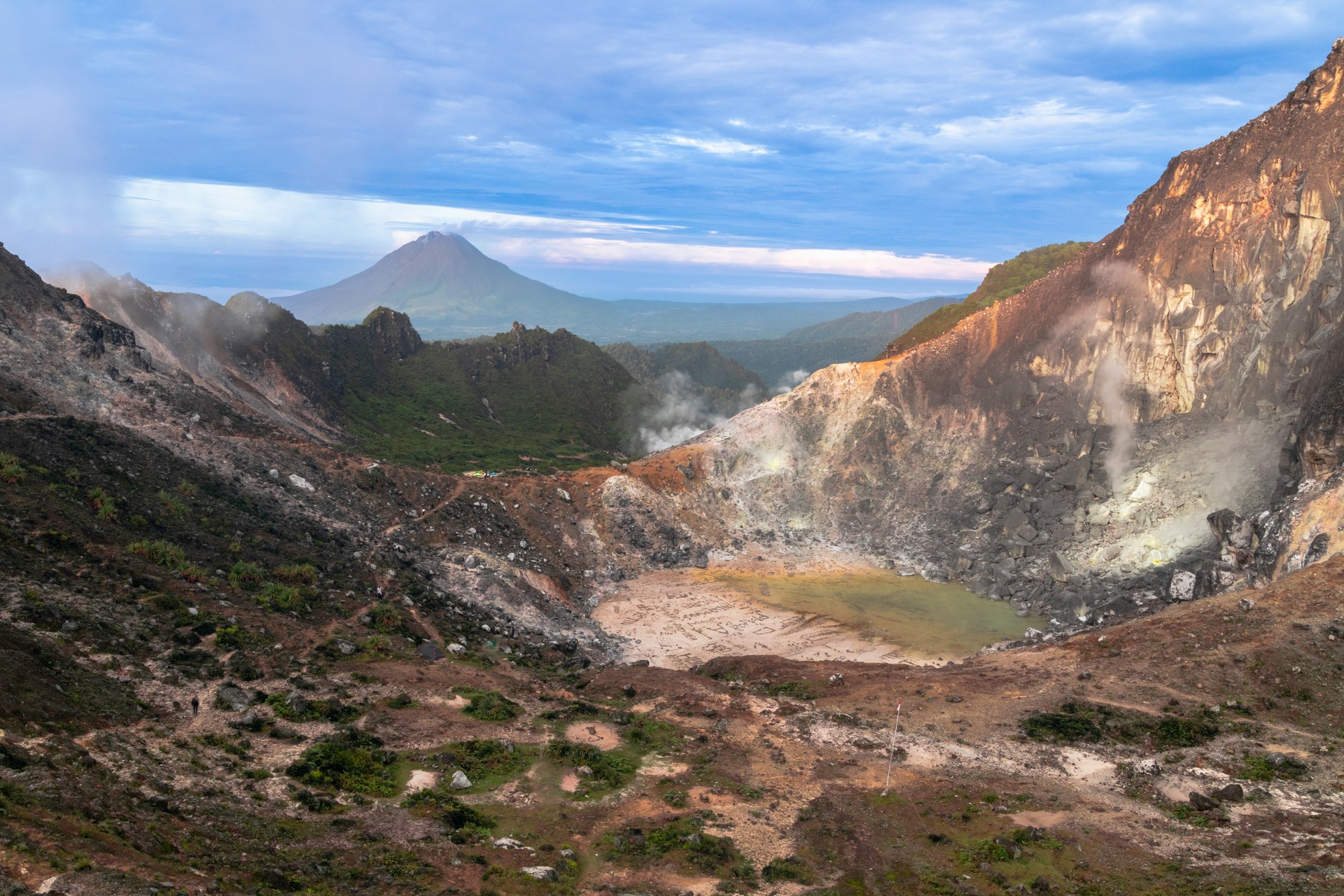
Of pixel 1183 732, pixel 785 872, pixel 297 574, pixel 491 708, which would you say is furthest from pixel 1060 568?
pixel 297 574

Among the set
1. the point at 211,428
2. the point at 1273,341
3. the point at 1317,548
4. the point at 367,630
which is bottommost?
the point at 367,630

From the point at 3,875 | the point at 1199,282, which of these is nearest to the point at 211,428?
the point at 3,875

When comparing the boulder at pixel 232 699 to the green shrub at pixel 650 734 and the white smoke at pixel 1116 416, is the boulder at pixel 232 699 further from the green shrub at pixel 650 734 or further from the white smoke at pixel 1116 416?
the white smoke at pixel 1116 416

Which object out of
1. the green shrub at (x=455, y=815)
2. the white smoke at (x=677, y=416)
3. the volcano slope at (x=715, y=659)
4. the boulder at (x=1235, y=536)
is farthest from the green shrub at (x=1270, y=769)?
the white smoke at (x=677, y=416)

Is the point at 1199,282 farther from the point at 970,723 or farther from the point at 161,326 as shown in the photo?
the point at 161,326

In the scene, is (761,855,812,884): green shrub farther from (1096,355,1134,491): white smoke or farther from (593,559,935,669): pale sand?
(1096,355,1134,491): white smoke

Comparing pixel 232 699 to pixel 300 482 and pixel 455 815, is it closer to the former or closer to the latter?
pixel 455 815
